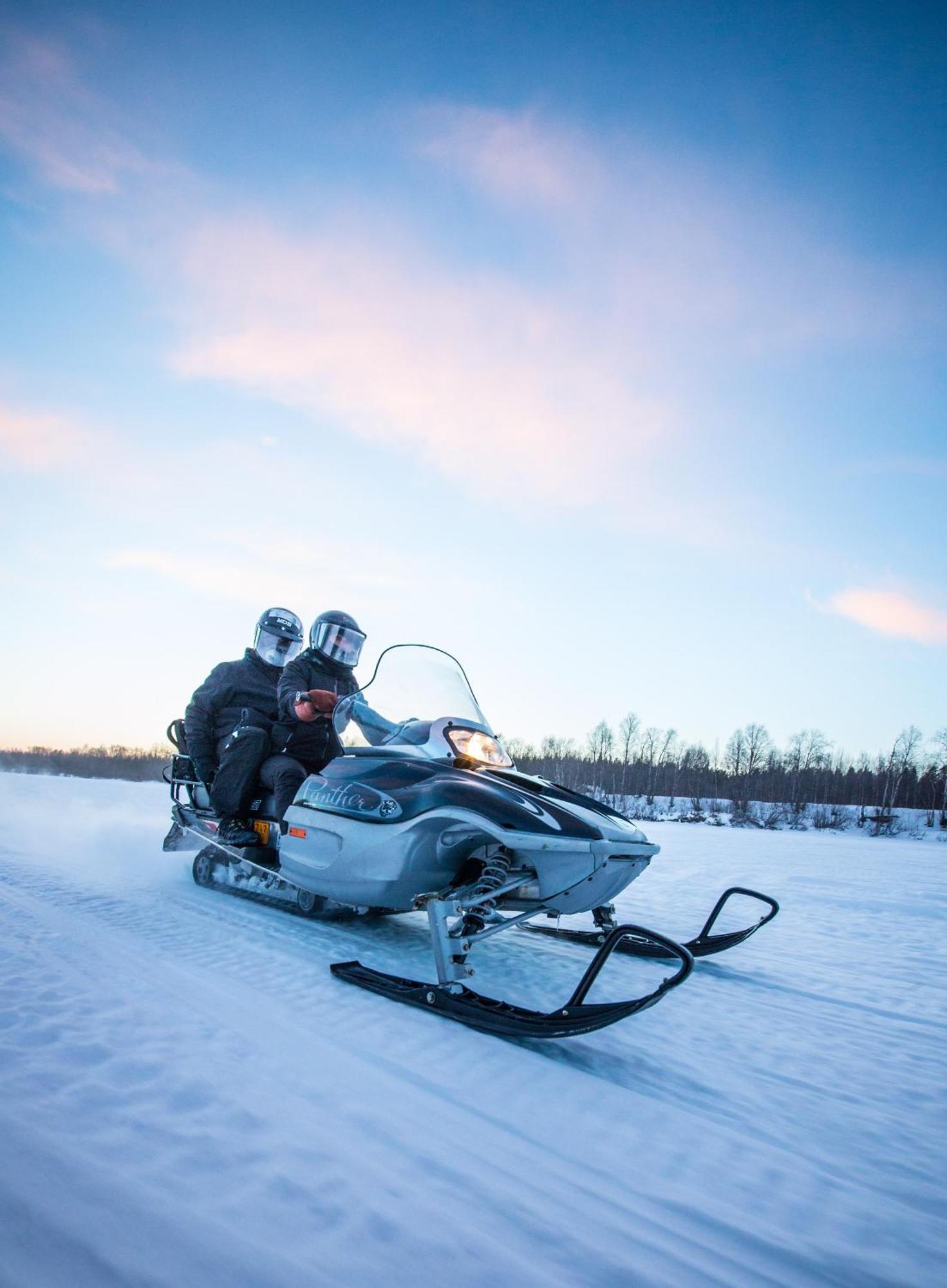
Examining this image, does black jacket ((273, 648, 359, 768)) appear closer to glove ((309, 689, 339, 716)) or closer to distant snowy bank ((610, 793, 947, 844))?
glove ((309, 689, 339, 716))

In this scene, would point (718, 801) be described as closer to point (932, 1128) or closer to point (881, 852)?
point (881, 852)

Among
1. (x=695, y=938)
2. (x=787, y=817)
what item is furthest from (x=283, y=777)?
(x=787, y=817)

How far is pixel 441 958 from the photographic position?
277 cm

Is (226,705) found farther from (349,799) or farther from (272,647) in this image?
(349,799)

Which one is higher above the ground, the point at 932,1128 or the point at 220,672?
the point at 220,672

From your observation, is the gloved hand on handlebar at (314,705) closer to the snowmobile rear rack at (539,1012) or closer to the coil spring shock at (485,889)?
the coil spring shock at (485,889)

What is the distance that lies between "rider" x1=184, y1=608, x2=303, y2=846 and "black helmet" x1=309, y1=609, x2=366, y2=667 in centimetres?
41

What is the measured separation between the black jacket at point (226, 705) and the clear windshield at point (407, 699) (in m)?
1.50

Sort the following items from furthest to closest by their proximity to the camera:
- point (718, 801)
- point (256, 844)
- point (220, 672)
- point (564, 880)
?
1. point (718, 801)
2. point (220, 672)
3. point (256, 844)
4. point (564, 880)

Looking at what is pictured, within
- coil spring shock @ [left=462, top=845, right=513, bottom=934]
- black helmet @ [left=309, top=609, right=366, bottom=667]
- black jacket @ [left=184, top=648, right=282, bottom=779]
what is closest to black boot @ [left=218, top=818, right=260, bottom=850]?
black jacket @ [left=184, top=648, right=282, bottom=779]

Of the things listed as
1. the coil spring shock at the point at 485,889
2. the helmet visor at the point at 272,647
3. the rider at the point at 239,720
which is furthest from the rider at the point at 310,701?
the coil spring shock at the point at 485,889

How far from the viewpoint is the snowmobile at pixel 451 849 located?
2.67m

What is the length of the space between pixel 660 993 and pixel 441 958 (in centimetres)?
92

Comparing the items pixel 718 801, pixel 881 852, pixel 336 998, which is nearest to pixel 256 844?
pixel 336 998
